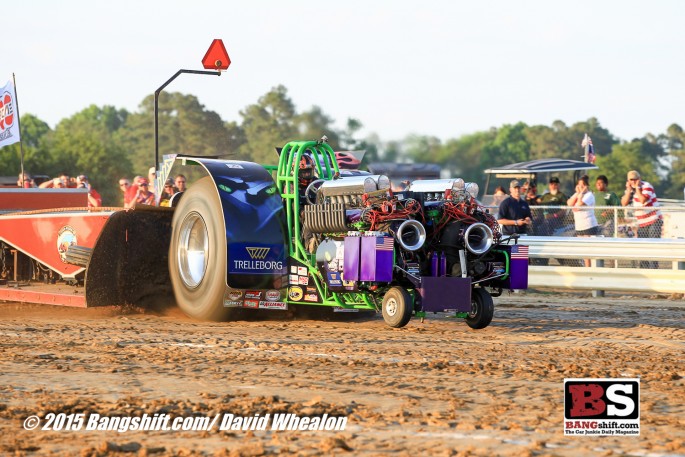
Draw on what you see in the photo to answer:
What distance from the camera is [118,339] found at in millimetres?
9289

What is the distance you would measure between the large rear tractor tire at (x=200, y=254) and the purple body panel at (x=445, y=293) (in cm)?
208

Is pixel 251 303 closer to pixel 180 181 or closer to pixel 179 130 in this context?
pixel 180 181

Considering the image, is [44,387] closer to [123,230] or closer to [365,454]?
[365,454]

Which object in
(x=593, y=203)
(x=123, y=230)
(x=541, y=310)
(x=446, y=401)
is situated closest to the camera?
(x=446, y=401)

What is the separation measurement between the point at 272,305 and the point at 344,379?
3.65 m

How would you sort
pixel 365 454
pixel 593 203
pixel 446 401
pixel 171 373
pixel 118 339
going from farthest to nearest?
pixel 593 203
pixel 118 339
pixel 171 373
pixel 446 401
pixel 365 454

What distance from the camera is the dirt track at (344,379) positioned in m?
5.28

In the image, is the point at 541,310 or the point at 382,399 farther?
the point at 541,310

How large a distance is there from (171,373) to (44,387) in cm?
88

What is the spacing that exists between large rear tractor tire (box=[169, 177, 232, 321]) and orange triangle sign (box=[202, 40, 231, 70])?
3467 mm

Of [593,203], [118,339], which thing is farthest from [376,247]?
[593,203]

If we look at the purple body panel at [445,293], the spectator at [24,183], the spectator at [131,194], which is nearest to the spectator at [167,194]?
the spectator at [131,194]

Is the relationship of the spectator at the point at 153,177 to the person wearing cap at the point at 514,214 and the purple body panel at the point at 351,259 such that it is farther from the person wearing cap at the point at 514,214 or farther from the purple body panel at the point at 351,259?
the person wearing cap at the point at 514,214

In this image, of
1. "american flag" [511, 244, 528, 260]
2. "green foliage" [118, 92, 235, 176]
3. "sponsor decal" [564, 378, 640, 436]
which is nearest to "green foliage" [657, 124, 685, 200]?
"green foliage" [118, 92, 235, 176]
